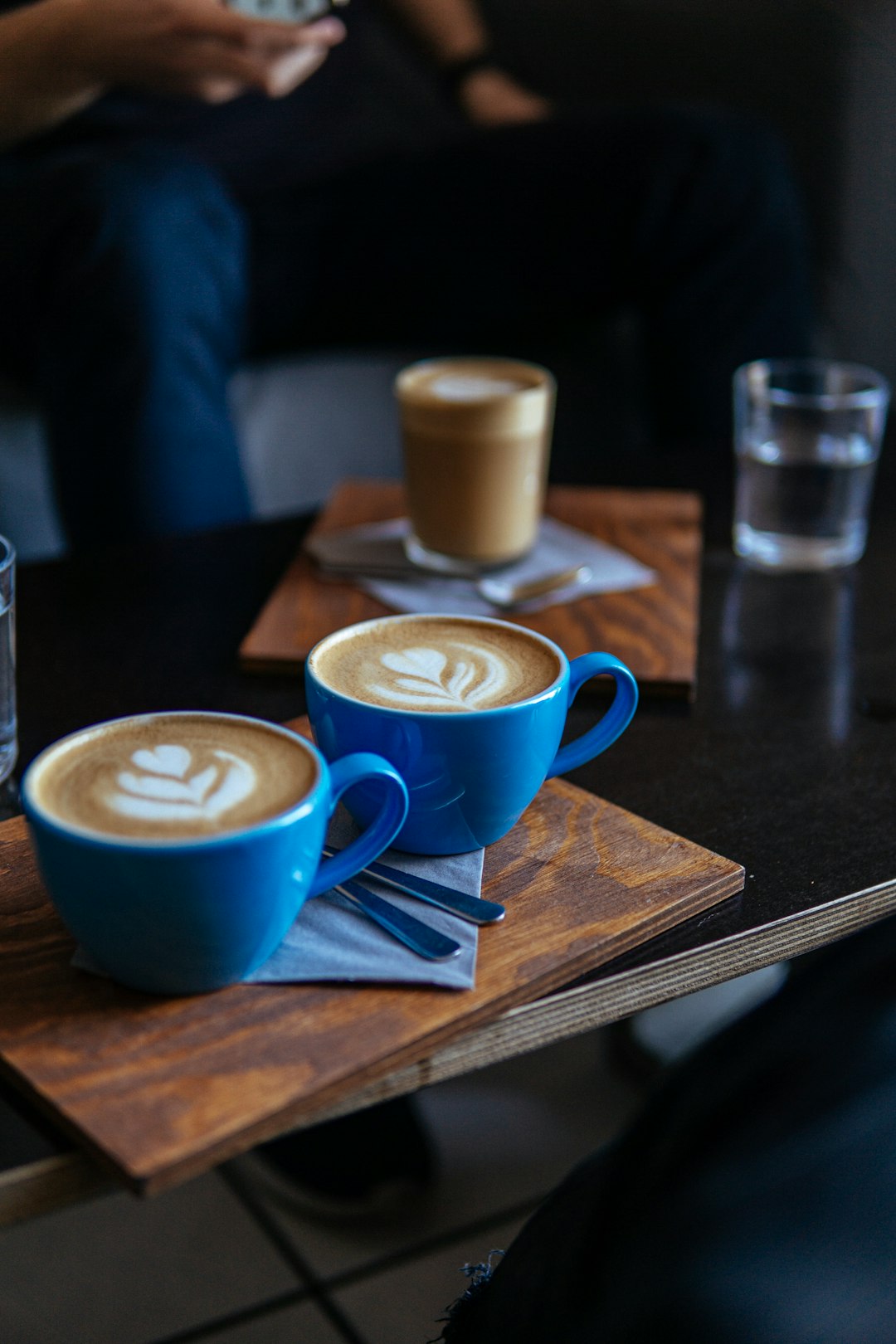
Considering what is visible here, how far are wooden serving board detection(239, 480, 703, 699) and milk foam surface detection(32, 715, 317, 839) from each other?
0.91ft

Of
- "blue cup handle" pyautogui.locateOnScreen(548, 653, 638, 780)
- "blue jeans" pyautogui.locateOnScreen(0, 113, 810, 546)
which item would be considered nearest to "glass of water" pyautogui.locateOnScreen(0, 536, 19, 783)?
"blue cup handle" pyautogui.locateOnScreen(548, 653, 638, 780)

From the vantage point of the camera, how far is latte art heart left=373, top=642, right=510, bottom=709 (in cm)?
49

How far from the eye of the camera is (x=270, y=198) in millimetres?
1603

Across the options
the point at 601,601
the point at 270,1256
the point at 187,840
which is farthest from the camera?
the point at 270,1256

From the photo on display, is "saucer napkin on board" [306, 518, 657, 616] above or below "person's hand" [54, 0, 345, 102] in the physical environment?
below

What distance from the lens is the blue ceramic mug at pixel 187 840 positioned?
385 mm

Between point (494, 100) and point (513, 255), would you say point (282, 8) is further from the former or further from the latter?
point (494, 100)

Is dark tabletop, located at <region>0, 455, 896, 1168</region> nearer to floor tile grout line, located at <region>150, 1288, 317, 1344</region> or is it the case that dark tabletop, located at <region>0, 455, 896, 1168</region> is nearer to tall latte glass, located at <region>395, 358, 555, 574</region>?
tall latte glass, located at <region>395, 358, 555, 574</region>

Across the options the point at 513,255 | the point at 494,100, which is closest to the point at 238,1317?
the point at 513,255

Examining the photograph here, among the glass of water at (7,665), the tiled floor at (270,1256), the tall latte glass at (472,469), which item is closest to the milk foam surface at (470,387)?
the tall latte glass at (472,469)

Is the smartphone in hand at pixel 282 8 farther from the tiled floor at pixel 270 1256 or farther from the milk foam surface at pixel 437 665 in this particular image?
the tiled floor at pixel 270 1256

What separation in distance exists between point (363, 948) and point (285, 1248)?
60 centimetres

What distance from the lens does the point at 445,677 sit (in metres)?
0.51

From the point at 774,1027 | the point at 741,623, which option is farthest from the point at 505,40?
the point at 774,1027
